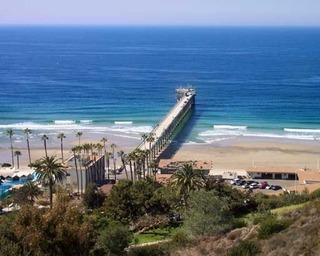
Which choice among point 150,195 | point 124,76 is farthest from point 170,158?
point 124,76

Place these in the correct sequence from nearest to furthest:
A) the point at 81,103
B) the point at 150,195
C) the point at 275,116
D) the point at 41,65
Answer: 1. the point at 150,195
2. the point at 275,116
3. the point at 81,103
4. the point at 41,65

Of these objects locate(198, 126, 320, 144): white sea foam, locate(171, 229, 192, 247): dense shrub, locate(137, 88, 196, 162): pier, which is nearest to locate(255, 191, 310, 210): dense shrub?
locate(171, 229, 192, 247): dense shrub

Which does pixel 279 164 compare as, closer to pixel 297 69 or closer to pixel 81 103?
pixel 81 103

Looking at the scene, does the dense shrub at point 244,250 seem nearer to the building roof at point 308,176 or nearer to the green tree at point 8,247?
the green tree at point 8,247

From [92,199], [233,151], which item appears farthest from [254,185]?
[92,199]

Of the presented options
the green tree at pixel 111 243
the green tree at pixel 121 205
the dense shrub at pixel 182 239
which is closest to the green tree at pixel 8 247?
the green tree at pixel 111 243

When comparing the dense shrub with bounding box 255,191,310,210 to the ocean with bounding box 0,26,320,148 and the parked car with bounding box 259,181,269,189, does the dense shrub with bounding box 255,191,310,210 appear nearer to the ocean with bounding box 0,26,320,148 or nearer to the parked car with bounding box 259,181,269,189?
the parked car with bounding box 259,181,269,189
